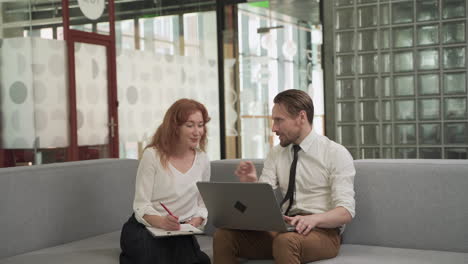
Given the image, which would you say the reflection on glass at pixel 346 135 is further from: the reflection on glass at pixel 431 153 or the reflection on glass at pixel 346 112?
the reflection on glass at pixel 431 153

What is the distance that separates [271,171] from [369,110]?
345cm

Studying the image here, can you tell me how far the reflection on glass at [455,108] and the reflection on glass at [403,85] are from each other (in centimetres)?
38

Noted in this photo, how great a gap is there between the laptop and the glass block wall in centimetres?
361

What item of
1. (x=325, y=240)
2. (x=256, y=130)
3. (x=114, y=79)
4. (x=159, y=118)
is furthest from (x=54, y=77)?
(x=325, y=240)

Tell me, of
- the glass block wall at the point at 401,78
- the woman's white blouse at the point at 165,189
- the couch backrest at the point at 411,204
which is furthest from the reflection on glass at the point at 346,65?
the woman's white blouse at the point at 165,189

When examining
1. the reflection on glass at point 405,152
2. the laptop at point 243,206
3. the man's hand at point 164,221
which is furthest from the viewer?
the reflection on glass at point 405,152

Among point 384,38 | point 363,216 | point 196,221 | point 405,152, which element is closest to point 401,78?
point 384,38

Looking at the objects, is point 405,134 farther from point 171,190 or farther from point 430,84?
point 171,190

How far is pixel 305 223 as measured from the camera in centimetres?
263

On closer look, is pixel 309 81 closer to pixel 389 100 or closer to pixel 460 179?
pixel 389 100

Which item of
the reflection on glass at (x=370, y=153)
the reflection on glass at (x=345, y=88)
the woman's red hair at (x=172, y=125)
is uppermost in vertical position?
the reflection on glass at (x=345, y=88)

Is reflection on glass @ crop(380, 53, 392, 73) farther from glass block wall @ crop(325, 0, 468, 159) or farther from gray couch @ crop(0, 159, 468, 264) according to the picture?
gray couch @ crop(0, 159, 468, 264)

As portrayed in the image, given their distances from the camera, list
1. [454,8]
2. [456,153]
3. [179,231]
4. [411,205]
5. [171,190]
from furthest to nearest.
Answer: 1. [454,8]
2. [456,153]
3. [171,190]
4. [411,205]
5. [179,231]

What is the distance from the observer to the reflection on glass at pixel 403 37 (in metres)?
6.09
